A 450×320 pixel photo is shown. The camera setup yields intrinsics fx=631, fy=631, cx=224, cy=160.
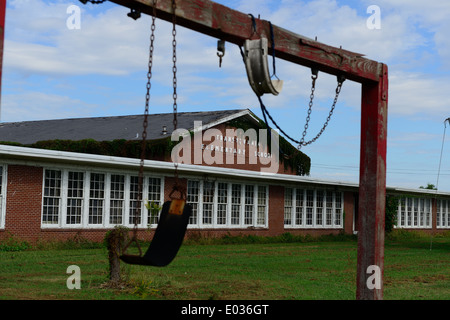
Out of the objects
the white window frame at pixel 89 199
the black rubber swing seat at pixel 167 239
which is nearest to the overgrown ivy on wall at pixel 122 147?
the white window frame at pixel 89 199

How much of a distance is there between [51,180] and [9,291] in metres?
9.64

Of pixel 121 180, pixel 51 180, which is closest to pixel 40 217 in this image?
pixel 51 180

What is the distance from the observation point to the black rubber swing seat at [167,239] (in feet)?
20.9

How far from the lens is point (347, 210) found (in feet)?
110

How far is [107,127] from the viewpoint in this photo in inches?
1248

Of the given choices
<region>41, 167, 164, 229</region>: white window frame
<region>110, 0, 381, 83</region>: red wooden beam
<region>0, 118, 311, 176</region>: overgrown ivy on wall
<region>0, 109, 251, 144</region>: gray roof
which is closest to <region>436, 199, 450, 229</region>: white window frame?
<region>0, 109, 251, 144</region>: gray roof

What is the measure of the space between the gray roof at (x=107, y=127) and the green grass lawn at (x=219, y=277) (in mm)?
10456

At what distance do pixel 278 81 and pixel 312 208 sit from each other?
24.2 metres

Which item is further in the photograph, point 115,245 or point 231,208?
point 231,208

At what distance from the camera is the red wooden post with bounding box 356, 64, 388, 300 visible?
878 centimetres

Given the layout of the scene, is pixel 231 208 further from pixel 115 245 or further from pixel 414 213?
pixel 414 213

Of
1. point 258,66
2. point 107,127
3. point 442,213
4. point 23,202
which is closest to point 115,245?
point 258,66

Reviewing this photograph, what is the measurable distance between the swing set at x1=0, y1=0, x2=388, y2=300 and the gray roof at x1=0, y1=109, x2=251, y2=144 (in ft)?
64.5
